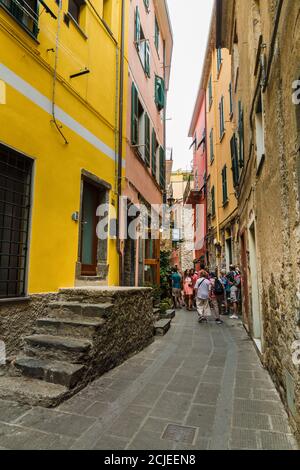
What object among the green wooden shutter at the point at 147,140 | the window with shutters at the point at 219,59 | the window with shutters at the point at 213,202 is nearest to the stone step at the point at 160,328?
the green wooden shutter at the point at 147,140

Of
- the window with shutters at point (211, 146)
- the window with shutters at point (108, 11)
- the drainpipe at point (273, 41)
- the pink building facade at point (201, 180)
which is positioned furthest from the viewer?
the pink building facade at point (201, 180)

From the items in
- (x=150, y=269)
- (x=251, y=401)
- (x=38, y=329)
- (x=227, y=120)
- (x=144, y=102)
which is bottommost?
(x=251, y=401)

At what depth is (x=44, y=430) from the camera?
275 cm

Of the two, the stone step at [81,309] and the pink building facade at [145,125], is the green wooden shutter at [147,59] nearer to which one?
the pink building facade at [145,125]

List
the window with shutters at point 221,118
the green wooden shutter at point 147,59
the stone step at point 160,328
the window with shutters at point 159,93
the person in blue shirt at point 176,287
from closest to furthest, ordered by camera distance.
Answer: the stone step at point 160,328, the green wooden shutter at point 147,59, the window with shutters at point 159,93, the person in blue shirt at point 176,287, the window with shutters at point 221,118

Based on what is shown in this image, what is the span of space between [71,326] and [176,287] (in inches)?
353

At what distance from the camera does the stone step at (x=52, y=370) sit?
Answer: 352 cm

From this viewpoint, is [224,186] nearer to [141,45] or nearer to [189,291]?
[189,291]

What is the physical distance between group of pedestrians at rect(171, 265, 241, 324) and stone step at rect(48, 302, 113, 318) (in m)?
4.95

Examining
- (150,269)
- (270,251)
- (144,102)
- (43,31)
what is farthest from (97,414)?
(144,102)

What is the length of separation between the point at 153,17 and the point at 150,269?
971 cm

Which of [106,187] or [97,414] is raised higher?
[106,187]

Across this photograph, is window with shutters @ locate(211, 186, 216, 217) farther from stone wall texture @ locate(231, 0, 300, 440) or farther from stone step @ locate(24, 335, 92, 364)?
stone step @ locate(24, 335, 92, 364)

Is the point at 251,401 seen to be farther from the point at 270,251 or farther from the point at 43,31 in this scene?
the point at 43,31
